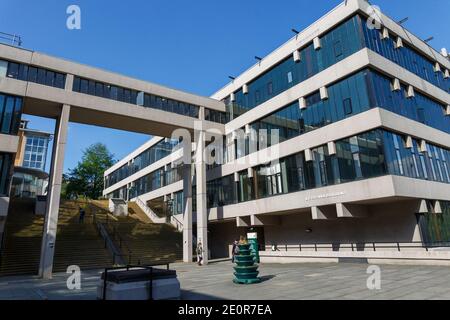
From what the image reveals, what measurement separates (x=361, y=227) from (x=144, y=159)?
37087 millimetres

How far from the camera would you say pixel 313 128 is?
23.2 meters

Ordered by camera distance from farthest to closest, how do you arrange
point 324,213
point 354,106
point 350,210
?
→ 1. point 324,213
2. point 354,106
3. point 350,210

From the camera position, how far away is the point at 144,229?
114 ft

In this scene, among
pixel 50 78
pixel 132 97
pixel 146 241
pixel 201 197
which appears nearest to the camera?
pixel 50 78

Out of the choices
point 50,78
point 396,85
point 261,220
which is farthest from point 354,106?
point 50,78

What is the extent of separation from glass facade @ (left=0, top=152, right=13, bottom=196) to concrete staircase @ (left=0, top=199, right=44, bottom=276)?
17.0 feet

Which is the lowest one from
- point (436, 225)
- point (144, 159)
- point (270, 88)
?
point (436, 225)

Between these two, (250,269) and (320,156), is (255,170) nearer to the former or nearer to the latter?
(320,156)

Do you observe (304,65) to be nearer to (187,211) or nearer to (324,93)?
(324,93)

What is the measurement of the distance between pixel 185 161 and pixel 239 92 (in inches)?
354

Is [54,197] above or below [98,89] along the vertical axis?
below

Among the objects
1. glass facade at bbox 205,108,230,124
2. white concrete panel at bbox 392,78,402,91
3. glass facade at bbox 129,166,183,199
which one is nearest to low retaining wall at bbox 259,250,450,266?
white concrete panel at bbox 392,78,402,91

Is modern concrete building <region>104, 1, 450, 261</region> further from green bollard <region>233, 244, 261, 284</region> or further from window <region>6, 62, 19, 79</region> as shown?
window <region>6, 62, 19, 79</region>

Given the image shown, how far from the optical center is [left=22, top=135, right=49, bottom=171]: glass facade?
62.8 metres
